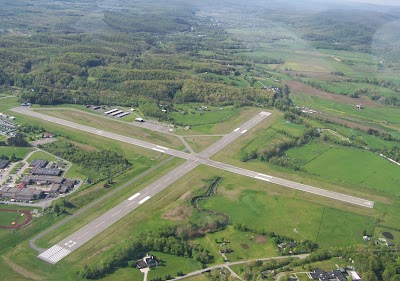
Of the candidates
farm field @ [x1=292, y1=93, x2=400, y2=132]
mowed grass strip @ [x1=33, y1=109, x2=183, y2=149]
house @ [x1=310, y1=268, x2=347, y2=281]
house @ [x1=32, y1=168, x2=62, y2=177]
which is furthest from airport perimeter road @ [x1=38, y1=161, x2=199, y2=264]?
farm field @ [x1=292, y1=93, x2=400, y2=132]

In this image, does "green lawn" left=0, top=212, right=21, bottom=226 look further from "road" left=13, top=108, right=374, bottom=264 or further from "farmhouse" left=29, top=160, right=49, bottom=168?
"farmhouse" left=29, top=160, right=49, bottom=168

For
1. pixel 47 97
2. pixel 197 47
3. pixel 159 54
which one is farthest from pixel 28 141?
pixel 197 47

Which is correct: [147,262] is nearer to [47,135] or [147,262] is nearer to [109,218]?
[109,218]

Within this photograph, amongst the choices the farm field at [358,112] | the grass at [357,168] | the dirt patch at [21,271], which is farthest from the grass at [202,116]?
the dirt patch at [21,271]

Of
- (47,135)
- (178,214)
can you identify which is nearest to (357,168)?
(178,214)

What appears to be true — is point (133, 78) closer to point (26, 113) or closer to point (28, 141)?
point (26, 113)

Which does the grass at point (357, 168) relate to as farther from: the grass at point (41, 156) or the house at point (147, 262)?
the grass at point (41, 156)

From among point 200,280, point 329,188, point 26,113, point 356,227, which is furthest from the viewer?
point 26,113

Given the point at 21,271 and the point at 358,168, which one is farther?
the point at 358,168
